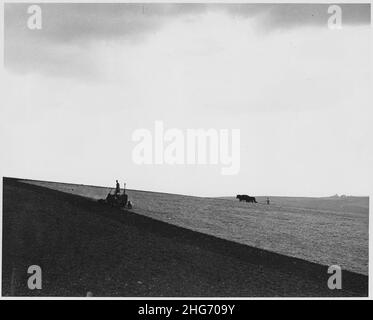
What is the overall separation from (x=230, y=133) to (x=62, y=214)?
2.55 metres

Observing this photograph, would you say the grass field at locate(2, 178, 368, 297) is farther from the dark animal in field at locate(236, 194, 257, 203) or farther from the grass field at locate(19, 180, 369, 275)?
A: the dark animal in field at locate(236, 194, 257, 203)

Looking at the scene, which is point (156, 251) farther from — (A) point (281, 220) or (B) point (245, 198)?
(A) point (281, 220)

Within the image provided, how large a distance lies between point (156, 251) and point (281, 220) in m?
1.76

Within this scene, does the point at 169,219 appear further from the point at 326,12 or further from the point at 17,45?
the point at 326,12

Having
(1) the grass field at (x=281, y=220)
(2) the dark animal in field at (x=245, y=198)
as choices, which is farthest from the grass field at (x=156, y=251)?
(2) the dark animal in field at (x=245, y=198)

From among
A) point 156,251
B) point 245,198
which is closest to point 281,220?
point 245,198

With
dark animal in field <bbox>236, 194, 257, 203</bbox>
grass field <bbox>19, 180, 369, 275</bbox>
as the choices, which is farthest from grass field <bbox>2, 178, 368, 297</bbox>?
dark animal in field <bbox>236, 194, 257, 203</bbox>

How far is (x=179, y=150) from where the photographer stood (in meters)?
5.92

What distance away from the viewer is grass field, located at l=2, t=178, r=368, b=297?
5.87m

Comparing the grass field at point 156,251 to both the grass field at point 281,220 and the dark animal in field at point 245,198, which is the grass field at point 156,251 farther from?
the dark animal in field at point 245,198

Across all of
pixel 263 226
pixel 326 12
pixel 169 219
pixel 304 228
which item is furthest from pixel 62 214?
pixel 326 12

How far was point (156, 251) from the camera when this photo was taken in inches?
242

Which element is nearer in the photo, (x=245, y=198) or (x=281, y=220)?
(x=245, y=198)

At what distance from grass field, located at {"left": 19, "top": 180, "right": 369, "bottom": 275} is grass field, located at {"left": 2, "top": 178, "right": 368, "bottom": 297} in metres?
0.01
